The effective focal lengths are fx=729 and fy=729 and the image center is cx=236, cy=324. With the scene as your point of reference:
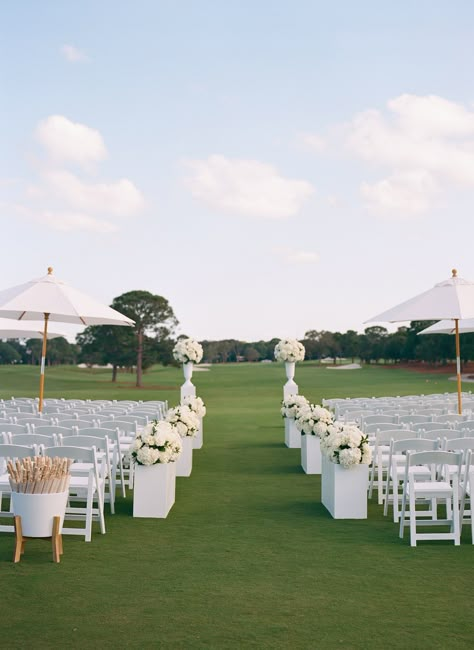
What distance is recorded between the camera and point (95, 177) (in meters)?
32.3

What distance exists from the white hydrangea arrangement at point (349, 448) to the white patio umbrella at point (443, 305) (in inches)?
175

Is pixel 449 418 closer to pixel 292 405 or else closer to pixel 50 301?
pixel 292 405

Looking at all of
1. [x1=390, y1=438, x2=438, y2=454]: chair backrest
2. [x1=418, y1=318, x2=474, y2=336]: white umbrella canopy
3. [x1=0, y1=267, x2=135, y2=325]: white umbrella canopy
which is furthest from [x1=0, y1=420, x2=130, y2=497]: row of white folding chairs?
[x1=418, y1=318, x2=474, y2=336]: white umbrella canopy

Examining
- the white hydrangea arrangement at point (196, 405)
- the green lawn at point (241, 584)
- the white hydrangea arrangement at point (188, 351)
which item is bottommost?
the green lawn at point (241, 584)

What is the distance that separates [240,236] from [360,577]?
3483 centimetres

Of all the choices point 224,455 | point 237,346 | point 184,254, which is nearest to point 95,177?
point 184,254

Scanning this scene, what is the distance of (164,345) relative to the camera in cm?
5650

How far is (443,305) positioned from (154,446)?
649cm

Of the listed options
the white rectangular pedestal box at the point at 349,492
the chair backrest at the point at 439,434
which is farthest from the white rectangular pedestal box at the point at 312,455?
the white rectangular pedestal box at the point at 349,492

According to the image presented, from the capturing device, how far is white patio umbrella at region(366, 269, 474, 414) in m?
12.6

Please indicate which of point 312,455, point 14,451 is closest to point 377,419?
point 312,455

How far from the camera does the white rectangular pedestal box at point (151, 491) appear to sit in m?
8.73

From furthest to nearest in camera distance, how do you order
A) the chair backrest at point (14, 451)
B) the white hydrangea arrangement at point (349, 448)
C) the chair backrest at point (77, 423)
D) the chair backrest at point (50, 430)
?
the chair backrest at point (77, 423) < the chair backrest at point (50, 430) < the white hydrangea arrangement at point (349, 448) < the chair backrest at point (14, 451)

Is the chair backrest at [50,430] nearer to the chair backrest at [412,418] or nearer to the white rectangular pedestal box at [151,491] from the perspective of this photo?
the white rectangular pedestal box at [151,491]
